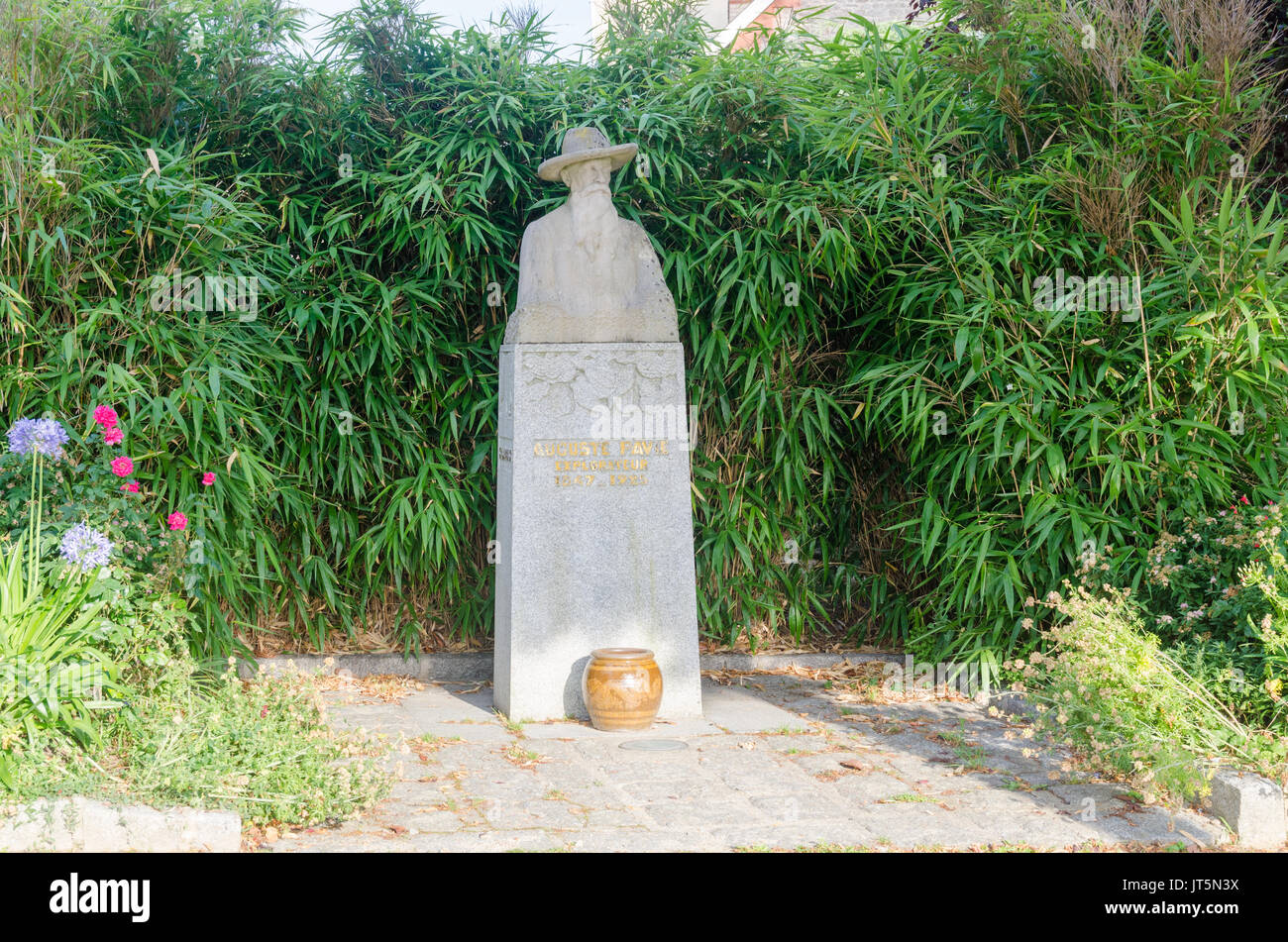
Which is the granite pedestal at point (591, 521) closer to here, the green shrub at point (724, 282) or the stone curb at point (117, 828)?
the green shrub at point (724, 282)

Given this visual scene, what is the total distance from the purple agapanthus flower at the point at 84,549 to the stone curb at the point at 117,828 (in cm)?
85

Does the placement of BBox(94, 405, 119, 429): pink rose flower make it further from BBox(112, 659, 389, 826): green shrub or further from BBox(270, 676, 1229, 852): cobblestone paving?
BBox(270, 676, 1229, 852): cobblestone paving

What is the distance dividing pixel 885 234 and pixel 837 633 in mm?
1918

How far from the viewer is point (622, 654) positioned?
4.70 m

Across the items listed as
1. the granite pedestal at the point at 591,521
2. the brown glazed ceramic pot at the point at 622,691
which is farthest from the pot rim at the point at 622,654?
the granite pedestal at the point at 591,521

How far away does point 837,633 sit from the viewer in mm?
5980

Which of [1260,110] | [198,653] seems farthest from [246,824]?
[1260,110]

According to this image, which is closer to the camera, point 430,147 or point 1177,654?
point 1177,654

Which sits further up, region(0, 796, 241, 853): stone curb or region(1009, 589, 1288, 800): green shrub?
region(1009, 589, 1288, 800): green shrub

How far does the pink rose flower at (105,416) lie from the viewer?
13.8 ft

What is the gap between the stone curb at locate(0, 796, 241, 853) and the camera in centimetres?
308

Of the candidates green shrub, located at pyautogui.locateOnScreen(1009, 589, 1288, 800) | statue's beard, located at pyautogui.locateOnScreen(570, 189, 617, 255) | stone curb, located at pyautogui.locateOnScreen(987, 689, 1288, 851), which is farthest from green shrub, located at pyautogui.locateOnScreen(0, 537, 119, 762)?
stone curb, located at pyautogui.locateOnScreen(987, 689, 1288, 851)

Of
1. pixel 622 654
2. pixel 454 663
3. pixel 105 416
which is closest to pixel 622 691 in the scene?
pixel 622 654

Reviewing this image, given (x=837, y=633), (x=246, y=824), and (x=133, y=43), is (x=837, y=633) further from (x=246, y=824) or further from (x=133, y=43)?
(x=133, y=43)
